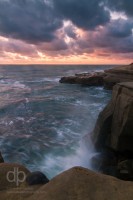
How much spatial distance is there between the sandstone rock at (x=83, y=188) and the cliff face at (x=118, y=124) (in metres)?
4.67

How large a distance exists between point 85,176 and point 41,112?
20979 millimetres

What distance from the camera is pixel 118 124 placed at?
440 inches

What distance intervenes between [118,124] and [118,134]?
1.85ft

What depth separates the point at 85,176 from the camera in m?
5.85

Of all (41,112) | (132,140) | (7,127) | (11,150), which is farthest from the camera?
(41,112)

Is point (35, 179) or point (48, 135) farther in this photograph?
point (48, 135)

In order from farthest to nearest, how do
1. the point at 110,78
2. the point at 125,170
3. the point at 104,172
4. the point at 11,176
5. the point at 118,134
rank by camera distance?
the point at 110,78 < the point at 104,172 < the point at 118,134 < the point at 125,170 < the point at 11,176

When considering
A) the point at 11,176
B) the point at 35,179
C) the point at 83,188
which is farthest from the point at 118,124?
the point at 83,188

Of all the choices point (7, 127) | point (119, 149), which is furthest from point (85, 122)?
point (119, 149)

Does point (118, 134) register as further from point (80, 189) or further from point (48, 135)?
point (48, 135)

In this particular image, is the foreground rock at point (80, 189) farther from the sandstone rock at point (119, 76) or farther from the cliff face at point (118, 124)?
the sandstone rock at point (119, 76)

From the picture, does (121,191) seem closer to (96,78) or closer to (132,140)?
(132,140)

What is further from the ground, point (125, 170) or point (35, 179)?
point (35, 179)

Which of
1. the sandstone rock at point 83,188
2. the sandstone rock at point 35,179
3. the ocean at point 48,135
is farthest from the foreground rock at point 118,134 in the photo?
the sandstone rock at point 35,179
